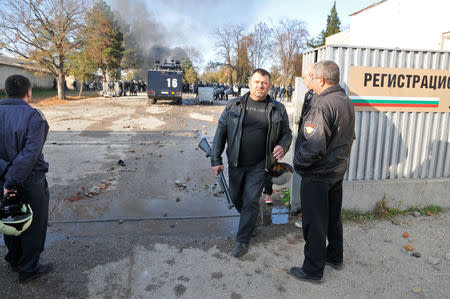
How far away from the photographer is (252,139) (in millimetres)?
3408

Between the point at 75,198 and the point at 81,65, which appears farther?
the point at 81,65

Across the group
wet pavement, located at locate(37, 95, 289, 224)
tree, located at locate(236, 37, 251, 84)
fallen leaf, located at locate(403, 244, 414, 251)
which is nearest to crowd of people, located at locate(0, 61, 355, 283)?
fallen leaf, located at locate(403, 244, 414, 251)

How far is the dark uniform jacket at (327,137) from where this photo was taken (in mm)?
2707

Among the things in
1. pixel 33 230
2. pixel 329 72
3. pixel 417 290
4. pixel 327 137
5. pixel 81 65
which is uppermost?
pixel 81 65

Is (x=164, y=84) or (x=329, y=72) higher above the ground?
(x=164, y=84)

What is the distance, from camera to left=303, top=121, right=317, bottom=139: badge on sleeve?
2713 mm

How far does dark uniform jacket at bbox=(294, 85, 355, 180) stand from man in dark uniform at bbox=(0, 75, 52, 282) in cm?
220

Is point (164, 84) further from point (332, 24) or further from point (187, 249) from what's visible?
point (332, 24)

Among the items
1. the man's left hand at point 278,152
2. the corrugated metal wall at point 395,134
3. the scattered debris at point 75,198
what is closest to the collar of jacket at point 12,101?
the man's left hand at point 278,152

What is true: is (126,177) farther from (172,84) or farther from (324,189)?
(172,84)

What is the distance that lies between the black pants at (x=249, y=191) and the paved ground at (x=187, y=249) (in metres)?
0.27

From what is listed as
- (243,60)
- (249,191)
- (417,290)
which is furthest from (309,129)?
(243,60)

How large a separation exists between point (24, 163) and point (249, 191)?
204cm

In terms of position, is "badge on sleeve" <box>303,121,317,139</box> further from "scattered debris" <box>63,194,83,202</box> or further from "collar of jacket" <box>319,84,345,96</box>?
"scattered debris" <box>63,194,83,202</box>
